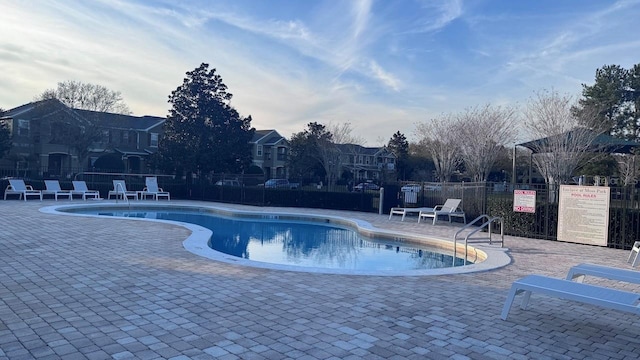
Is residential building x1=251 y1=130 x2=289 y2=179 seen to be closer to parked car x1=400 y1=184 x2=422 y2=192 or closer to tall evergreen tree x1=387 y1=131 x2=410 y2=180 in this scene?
tall evergreen tree x1=387 y1=131 x2=410 y2=180

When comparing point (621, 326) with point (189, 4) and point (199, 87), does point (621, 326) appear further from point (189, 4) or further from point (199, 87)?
point (199, 87)

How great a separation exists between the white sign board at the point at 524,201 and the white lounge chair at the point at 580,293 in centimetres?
772

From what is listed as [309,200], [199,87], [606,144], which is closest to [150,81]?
[309,200]

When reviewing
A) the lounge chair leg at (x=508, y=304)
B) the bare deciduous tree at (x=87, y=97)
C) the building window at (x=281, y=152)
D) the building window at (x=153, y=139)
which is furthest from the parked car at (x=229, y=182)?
the building window at (x=281, y=152)

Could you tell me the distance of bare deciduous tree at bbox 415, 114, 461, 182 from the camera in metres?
34.3

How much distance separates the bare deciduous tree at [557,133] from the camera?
75.7 ft

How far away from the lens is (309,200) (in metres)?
21.3

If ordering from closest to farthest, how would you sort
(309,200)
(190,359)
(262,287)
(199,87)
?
1. (190,359)
2. (262,287)
3. (309,200)
4. (199,87)

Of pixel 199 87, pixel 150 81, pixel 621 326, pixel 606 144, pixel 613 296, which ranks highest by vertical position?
pixel 199 87

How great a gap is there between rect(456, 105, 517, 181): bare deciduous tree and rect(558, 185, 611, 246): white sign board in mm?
20430

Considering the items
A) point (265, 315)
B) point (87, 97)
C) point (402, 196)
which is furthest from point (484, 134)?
point (265, 315)

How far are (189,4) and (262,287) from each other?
9162 mm

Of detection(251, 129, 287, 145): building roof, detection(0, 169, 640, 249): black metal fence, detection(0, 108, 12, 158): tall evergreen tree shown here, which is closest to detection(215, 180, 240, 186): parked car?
detection(0, 169, 640, 249): black metal fence

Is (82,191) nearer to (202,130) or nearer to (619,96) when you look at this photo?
(202,130)
